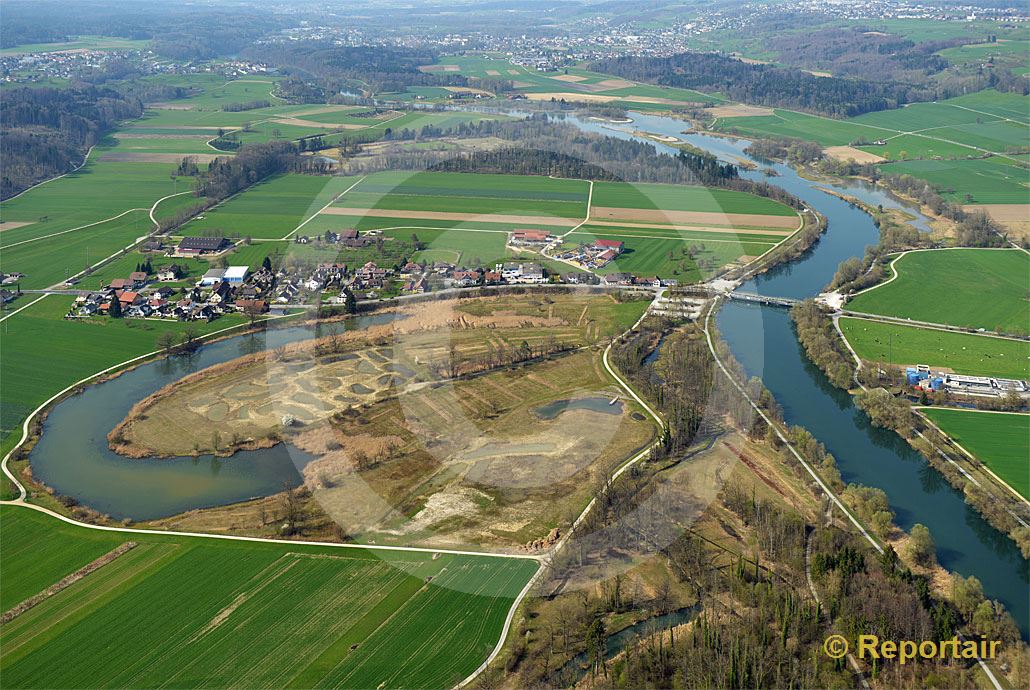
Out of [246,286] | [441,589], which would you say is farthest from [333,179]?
[441,589]

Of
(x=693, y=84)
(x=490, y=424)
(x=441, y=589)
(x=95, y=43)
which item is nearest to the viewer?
(x=441, y=589)

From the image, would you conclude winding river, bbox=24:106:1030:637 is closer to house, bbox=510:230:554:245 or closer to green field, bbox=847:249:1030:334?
green field, bbox=847:249:1030:334

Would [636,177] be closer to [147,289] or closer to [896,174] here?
[896,174]

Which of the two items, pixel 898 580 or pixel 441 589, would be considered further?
pixel 441 589

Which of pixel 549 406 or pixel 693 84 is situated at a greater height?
pixel 693 84

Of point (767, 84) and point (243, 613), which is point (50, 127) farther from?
point (767, 84)

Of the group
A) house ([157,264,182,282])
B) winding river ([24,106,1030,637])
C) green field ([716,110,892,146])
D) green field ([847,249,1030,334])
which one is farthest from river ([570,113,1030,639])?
house ([157,264,182,282])

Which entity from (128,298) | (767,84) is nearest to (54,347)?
(128,298)

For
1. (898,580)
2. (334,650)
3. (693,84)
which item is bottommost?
(334,650)
